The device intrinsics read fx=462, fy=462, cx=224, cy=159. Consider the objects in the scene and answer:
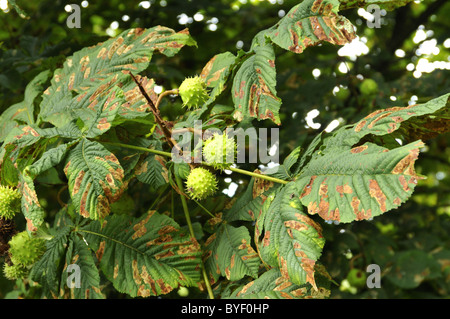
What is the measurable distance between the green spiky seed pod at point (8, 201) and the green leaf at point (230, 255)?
1.99 ft

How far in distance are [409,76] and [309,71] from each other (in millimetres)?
578

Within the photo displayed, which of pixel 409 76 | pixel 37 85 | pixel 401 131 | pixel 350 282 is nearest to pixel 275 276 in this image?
pixel 401 131

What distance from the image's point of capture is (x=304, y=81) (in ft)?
8.43

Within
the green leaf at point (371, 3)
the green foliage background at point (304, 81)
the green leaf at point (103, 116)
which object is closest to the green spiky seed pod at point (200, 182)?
the green leaf at point (103, 116)

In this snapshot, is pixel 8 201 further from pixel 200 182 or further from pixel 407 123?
pixel 407 123

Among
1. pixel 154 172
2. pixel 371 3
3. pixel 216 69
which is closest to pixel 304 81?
Answer: pixel 216 69

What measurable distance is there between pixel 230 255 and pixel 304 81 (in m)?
1.45

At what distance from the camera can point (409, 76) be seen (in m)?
2.57

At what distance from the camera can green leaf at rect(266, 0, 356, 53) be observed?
123cm

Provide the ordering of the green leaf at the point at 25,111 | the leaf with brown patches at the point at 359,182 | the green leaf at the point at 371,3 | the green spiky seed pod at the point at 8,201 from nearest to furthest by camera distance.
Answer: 1. the leaf with brown patches at the point at 359,182
2. the green leaf at the point at 371,3
3. the green spiky seed pod at the point at 8,201
4. the green leaf at the point at 25,111

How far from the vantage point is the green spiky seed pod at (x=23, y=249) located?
1479 millimetres

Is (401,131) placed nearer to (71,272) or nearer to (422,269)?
(71,272)

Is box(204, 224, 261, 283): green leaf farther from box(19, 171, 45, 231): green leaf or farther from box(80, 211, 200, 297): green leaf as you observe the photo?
box(19, 171, 45, 231): green leaf

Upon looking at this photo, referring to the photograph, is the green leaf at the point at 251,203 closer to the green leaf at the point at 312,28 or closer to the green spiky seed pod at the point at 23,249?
the green leaf at the point at 312,28
